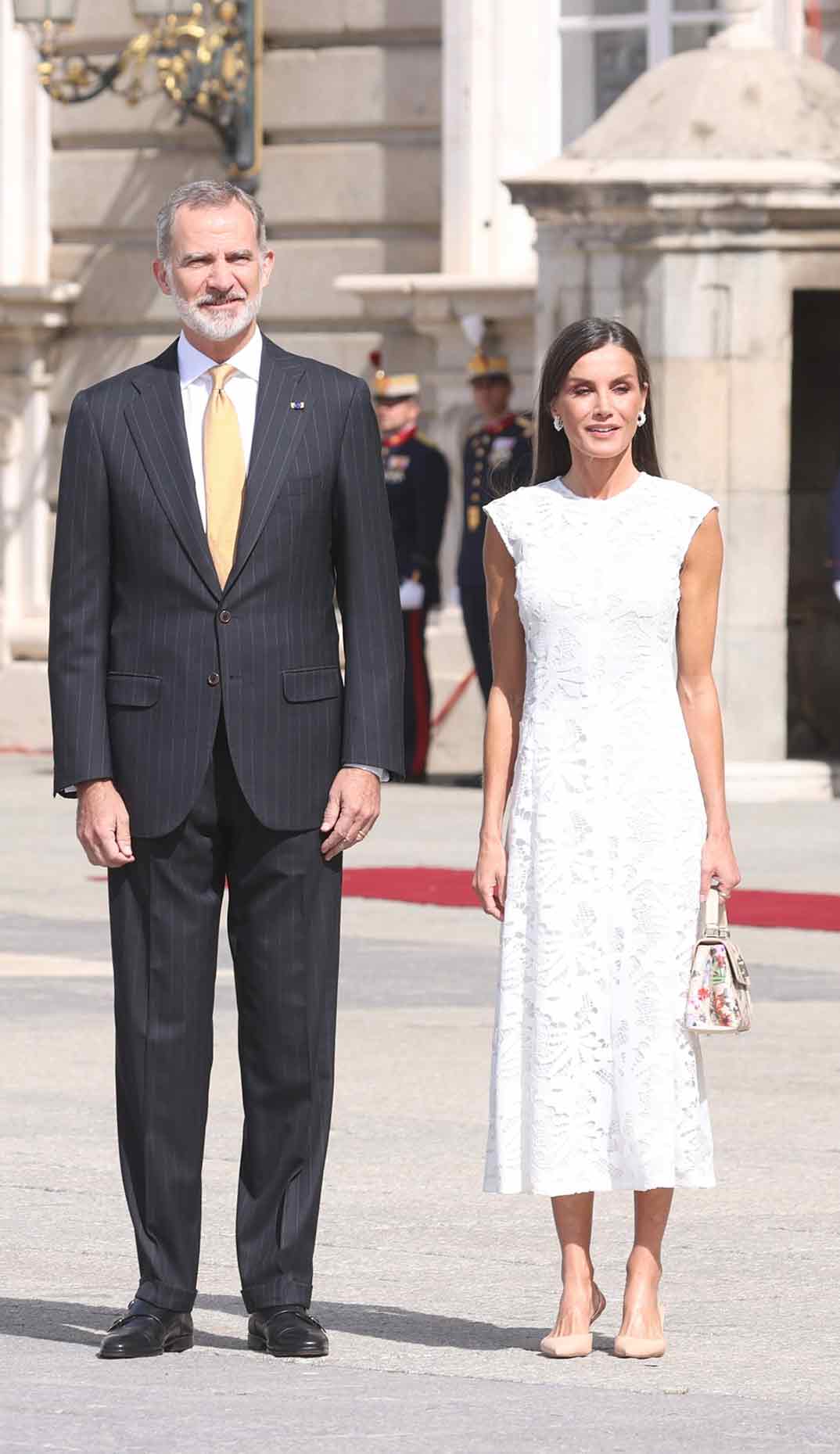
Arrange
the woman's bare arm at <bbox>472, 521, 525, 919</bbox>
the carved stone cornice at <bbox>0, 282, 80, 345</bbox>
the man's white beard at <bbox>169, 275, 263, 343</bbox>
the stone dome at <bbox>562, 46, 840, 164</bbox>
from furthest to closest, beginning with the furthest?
the carved stone cornice at <bbox>0, 282, 80, 345</bbox> → the stone dome at <bbox>562, 46, 840, 164</bbox> → the woman's bare arm at <bbox>472, 521, 525, 919</bbox> → the man's white beard at <bbox>169, 275, 263, 343</bbox>

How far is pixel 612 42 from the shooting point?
672 inches

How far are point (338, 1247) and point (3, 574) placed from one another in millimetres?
12206

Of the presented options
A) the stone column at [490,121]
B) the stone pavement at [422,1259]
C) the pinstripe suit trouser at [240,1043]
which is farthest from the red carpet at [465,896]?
the pinstripe suit trouser at [240,1043]

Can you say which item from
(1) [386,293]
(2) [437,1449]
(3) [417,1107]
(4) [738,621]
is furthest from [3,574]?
(2) [437,1449]

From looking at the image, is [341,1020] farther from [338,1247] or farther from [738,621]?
[738,621]

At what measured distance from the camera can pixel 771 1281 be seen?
6.30m

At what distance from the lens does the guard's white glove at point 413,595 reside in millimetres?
15969

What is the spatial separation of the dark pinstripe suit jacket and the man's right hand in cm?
2

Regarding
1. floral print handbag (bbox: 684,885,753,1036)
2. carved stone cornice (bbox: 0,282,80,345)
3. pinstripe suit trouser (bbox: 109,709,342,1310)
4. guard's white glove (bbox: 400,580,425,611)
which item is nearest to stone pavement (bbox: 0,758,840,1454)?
pinstripe suit trouser (bbox: 109,709,342,1310)

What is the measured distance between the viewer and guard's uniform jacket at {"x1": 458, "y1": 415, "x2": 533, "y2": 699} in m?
15.7

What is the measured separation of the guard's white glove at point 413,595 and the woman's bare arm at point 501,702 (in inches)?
392

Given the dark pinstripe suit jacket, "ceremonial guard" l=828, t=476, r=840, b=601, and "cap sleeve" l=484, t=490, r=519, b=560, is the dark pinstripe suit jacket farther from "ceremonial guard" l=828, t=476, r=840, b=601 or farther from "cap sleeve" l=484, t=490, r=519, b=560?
"ceremonial guard" l=828, t=476, r=840, b=601

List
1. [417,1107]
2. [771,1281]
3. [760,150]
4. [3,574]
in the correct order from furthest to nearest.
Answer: [3,574]
[760,150]
[417,1107]
[771,1281]

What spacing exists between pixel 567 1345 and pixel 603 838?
79 centimetres
